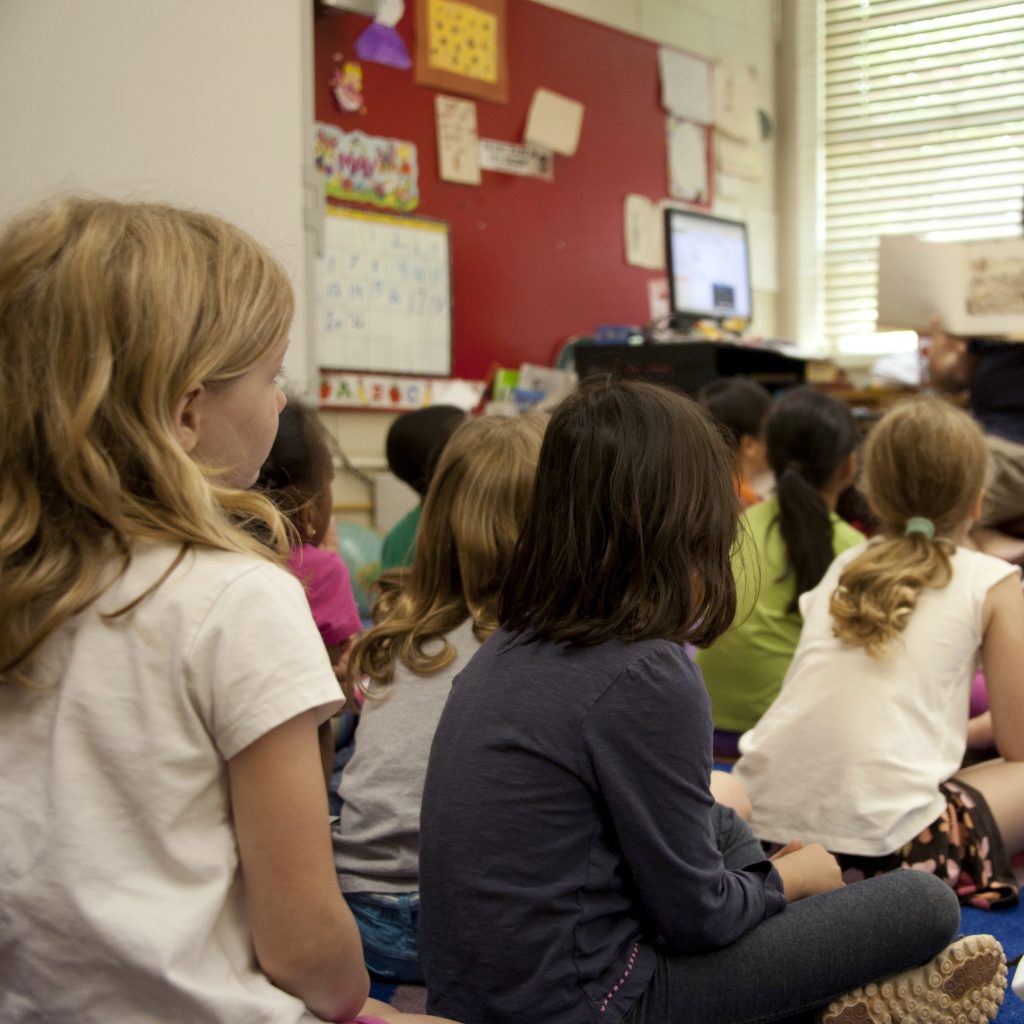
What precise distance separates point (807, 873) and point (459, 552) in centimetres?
51

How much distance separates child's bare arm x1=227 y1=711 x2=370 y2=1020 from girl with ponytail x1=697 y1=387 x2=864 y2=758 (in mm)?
1265

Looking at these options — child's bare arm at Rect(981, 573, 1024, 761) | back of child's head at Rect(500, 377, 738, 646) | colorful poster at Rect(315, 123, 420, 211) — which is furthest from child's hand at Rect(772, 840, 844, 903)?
colorful poster at Rect(315, 123, 420, 211)

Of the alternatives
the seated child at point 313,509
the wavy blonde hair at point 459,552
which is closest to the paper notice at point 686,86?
the seated child at point 313,509

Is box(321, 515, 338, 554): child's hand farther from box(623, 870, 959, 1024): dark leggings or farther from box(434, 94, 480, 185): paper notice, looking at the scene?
box(434, 94, 480, 185): paper notice

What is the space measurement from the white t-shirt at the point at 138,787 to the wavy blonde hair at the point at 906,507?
1029 millimetres

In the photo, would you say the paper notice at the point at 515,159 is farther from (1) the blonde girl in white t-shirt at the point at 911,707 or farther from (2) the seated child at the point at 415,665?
(2) the seated child at the point at 415,665

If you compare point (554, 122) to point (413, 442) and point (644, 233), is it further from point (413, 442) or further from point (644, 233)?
point (413, 442)

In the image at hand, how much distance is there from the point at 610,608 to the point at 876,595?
2.35 ft

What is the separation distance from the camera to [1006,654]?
1.64 meters

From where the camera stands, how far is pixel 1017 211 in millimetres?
4586

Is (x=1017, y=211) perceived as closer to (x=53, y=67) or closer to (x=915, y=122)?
(x=915, y=122)

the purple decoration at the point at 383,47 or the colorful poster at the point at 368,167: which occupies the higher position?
the purple decoration at the point at 383,47

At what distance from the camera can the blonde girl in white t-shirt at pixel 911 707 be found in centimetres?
158

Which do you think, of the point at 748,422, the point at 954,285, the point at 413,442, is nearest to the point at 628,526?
the point at 413,442
